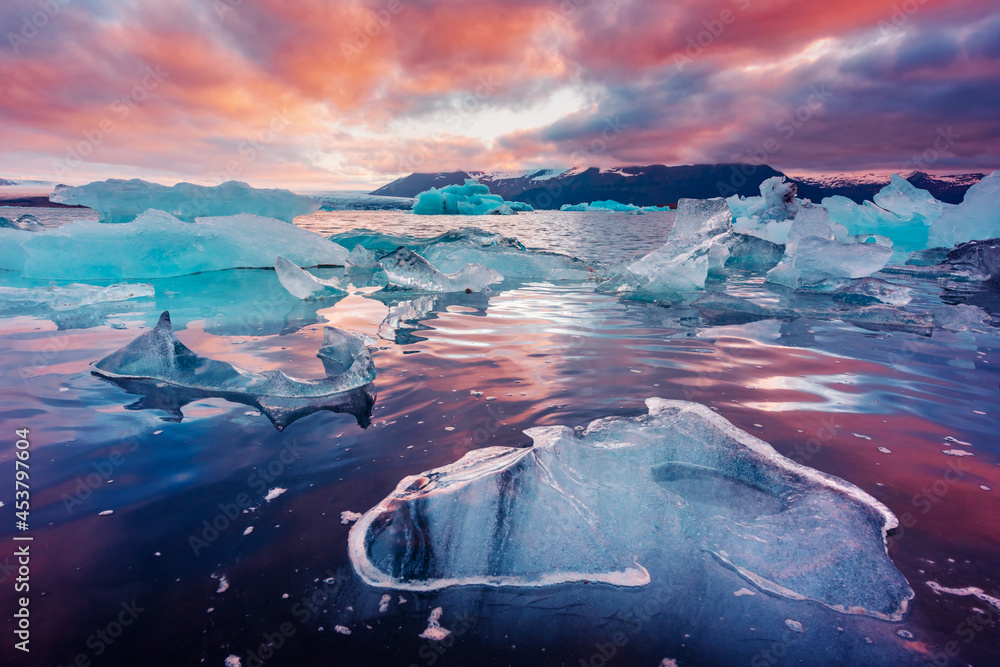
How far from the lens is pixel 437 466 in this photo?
6.88 ft

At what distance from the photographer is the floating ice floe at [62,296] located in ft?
20.0

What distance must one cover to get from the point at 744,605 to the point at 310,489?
5.44ft

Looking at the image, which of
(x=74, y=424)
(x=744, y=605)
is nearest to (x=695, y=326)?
(x=744, y=605)

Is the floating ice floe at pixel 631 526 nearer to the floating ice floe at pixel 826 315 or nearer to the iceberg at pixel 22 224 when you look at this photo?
the floating ice floe at pixel 826 315

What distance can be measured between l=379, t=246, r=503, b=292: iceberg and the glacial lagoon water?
10.5ft

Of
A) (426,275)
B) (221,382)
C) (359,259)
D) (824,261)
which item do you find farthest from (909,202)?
(221,382)

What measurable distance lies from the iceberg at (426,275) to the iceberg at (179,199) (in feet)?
18.9

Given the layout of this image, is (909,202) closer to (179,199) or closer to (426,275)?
(426,275)

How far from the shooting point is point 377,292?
301 inches

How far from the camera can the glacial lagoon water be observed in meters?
1.28

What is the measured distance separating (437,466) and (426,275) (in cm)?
567

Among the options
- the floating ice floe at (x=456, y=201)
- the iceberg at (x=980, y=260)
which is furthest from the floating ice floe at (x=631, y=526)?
the floating ice floe at (x=456, y=201)

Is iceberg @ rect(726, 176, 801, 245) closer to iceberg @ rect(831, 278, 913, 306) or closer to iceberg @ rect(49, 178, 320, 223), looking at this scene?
iceberg @ rect(831, 278, 913, 306)

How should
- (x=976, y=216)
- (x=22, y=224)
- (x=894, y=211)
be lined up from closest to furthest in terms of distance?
(x=976, y=216) < (x=22, y=224) < (x=894, y=211)
